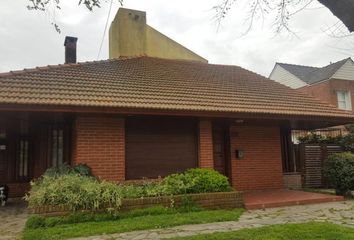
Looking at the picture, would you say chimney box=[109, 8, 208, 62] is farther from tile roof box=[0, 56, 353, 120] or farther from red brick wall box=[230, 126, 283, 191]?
red brick wall box=[230, 126, 283, 191]

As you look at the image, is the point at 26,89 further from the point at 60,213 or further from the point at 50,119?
the point at 60,213

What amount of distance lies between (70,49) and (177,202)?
9895mm

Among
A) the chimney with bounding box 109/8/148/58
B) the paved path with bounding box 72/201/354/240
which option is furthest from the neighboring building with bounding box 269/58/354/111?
the paved path with bounding box 72/201/354/240

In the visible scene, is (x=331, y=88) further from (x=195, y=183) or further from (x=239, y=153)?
(x=195, y=183)

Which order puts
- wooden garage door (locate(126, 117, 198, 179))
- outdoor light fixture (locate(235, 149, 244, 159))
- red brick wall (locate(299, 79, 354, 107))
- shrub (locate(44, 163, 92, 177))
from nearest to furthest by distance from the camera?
1. shrub (locate(44, 163, 92, 177))
2. wooden garage door (locate(126, 117, 198, 179))
3. outdoor light fixture (locate(235, 149, 244, 159))
4. red brick wall (locate(299, 79, 354, 107))

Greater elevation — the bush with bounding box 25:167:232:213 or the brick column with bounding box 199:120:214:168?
the brick column with bounding box 199:120:214:168

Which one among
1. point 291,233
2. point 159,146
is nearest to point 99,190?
point 159,146

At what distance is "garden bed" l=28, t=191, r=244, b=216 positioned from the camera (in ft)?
25.1

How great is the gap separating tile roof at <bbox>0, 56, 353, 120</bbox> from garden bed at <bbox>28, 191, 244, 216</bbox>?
114 inches

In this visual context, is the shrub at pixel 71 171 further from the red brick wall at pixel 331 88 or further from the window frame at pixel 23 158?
the red brick wall at pixel 331 88

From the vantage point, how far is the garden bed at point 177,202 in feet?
25.1

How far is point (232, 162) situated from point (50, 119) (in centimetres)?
637

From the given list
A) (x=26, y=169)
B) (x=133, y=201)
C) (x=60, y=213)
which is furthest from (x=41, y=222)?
(x=26, y=169)

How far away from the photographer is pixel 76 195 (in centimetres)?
786
